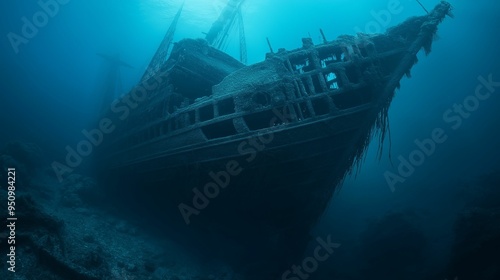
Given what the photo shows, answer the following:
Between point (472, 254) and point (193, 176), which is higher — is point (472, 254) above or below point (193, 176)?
below

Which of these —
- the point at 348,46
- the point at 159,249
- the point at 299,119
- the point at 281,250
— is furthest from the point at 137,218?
the point at 348,46

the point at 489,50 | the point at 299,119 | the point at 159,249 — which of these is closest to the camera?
the point at 299,119

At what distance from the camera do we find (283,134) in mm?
5891

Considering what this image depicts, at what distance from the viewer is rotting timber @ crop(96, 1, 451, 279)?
5867 millimetres

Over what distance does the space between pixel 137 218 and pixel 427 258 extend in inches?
529

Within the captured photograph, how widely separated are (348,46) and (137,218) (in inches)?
386

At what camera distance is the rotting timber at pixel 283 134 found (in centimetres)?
587

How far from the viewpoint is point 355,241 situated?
620 inches

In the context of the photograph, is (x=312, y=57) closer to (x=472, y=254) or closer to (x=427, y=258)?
(x=472, y=254)

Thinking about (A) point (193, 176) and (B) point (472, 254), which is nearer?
(A) point (193, 176)

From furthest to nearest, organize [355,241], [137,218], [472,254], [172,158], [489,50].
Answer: [489,50] → [355,241] → [137,218] → [472,254] → [172,158]

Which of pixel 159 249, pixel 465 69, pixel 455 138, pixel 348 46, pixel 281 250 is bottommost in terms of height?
pixel 281 250

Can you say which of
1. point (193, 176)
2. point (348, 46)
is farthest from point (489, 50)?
point (193, 176)

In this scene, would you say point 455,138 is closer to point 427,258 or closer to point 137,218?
point 427,258
